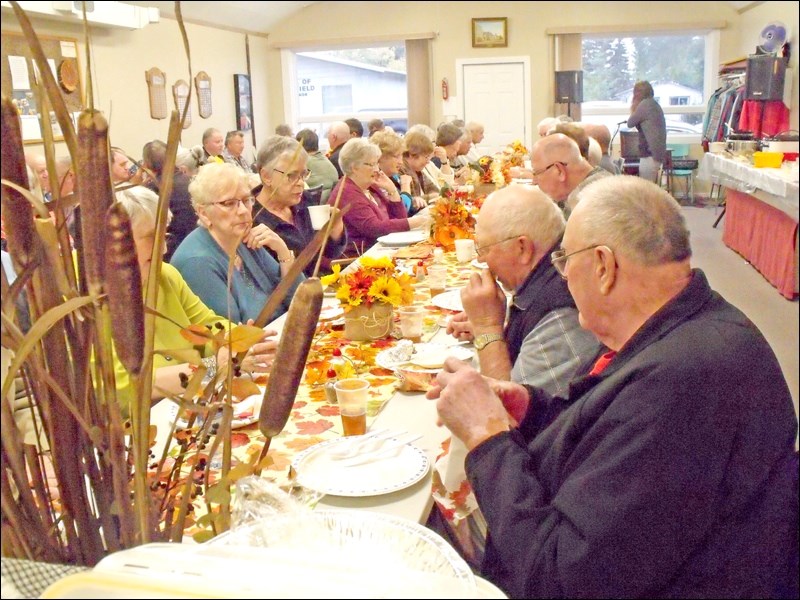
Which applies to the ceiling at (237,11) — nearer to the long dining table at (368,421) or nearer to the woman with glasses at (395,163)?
the long dining table at (368,421)

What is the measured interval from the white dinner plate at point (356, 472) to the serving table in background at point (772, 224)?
0.88 metres

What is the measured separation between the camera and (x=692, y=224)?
52.1 inches

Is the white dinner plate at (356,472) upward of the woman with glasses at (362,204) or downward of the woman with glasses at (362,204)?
downward

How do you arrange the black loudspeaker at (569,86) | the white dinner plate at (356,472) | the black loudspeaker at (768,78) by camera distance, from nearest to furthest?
1. the black loudspeaker at (768,78)
2. the white dinner plate at (356,472)
3. the black loudspeaker at (569,86)

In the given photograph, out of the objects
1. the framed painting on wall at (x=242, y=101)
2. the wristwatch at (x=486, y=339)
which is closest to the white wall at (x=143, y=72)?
the framed painting on wall at (x=242, y=101)

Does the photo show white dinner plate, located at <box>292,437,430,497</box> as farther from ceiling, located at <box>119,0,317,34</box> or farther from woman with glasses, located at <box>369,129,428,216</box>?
woman with glasses, located at <box>369,129,428,216</box>

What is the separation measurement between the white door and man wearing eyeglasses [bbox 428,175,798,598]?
10197 millimetres

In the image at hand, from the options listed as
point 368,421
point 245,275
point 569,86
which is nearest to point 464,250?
point 245,275

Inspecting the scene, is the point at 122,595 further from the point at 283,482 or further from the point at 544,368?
the point at 544,368

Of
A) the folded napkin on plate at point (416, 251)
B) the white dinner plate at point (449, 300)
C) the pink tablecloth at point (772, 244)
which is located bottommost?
the white dinner plate at point (449, 300)

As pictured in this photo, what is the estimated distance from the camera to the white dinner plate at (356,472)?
139 centimetres

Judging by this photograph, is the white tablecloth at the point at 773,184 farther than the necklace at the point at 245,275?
No

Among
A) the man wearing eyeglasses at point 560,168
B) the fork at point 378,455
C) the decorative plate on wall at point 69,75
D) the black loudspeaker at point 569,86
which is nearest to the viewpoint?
the fork at point 378,455

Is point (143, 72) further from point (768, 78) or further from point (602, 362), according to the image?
point (768, 78)
